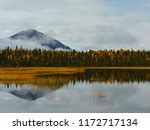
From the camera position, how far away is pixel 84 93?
18.6ft

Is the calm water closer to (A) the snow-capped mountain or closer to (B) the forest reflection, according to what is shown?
(B) the forest reflection

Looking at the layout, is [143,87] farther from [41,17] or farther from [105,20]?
[41,17]

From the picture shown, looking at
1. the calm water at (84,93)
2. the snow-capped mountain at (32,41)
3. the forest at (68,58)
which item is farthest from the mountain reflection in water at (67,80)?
the snow-capped mountain at (32,41)

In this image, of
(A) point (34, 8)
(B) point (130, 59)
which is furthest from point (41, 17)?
(B) point (130, 59)

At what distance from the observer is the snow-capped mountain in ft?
18.6

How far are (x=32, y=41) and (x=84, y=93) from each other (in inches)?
26.4

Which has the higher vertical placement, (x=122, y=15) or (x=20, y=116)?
(x=122, y=15)

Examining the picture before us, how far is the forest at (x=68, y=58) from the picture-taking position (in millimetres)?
5820

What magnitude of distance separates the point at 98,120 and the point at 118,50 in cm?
70

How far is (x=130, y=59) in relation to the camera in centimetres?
590

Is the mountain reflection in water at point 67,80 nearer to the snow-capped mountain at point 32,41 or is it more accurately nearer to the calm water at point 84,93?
the calm water at point 84,93

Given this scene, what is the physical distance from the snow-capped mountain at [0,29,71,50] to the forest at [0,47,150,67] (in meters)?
0.06

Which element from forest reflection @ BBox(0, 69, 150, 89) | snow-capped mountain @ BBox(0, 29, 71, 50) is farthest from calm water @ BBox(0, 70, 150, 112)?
snow-capped mountain @ BBox(0, 29, 71, 50)

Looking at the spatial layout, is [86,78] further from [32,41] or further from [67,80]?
[32,41]
